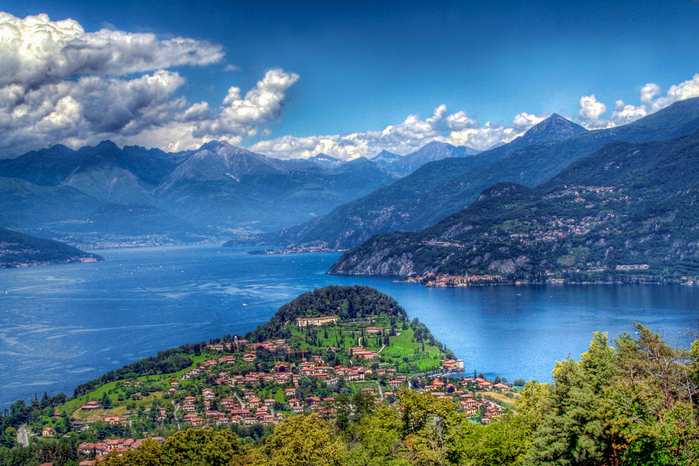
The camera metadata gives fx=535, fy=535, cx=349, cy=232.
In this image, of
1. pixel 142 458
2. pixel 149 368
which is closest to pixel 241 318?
pixel 149 368

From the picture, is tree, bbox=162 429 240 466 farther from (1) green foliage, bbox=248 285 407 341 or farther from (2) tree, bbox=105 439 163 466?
(1) green foliage, bbox=248 285 407 341

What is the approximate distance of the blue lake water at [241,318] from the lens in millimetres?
54812

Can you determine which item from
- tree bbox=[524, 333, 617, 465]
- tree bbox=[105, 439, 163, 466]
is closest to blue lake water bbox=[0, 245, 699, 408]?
tree bbox=[105, 439, 163, 466]

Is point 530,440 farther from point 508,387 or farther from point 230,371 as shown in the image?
point 230,371

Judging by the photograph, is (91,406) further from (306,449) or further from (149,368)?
(306,449)

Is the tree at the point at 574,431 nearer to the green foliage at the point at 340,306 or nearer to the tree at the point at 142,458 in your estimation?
the tree at the point at 142,458

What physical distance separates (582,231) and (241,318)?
94004 mm

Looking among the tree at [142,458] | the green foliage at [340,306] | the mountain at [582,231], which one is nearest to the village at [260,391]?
the tree at [142,458]

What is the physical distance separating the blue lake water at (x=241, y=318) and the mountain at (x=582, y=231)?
1316cm

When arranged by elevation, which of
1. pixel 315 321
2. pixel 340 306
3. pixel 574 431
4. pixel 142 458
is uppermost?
pixel 574 431

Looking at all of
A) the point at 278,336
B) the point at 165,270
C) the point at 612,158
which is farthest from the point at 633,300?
the point at 165,270

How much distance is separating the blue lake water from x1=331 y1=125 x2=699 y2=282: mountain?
43.2ft

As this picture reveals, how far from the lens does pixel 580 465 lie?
15945 millimetres

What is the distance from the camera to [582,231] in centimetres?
13538
